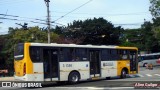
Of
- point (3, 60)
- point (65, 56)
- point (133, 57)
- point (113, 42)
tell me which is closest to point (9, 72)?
point (3, 60)

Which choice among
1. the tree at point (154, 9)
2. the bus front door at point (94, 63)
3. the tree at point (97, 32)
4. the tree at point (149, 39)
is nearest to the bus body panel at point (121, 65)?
the bus front door at point (94, 63)

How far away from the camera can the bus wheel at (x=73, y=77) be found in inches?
1096

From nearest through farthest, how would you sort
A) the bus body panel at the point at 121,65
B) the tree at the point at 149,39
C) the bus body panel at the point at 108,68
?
the bus body panel at the point at 108,68
the bus body panel at the point at 121,65
the tree at the point at 149,39

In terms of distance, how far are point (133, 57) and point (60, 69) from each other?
410 inches

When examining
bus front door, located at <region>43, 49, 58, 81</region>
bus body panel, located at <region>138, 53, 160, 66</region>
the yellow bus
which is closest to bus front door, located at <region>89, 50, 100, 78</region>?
the yellow bus

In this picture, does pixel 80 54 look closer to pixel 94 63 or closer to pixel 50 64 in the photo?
pixel 94 63

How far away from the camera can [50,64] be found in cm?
2611

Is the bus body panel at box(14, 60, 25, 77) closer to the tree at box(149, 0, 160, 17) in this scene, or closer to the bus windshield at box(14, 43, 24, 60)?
the bus windshield at box(14, 43, 24, 60)

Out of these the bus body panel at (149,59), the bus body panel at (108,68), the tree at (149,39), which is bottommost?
the bus body panel at (108,68)

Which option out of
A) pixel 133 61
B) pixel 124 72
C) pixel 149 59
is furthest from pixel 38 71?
pixel 149 59

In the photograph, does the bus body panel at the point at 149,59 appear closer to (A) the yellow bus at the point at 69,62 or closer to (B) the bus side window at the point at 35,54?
(A) the yellow bus at the point at 69,62

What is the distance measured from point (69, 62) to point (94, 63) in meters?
3.14

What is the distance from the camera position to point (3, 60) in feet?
183

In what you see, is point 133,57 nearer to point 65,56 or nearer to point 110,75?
point 110,75
